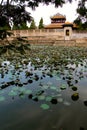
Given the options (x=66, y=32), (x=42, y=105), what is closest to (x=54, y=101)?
(x=42, y=105)

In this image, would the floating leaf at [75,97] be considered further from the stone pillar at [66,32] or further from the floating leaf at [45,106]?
the stone pillar at [66,32]

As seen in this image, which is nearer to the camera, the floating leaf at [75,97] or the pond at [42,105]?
the pond at [42,105]

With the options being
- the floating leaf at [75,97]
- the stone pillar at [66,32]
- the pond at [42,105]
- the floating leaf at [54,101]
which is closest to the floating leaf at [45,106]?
the pond at [42,105]

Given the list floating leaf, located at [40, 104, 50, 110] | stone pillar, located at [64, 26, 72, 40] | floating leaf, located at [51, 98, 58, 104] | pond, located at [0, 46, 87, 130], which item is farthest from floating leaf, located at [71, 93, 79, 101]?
stone pillar, located at [64, 26, 72, 40]

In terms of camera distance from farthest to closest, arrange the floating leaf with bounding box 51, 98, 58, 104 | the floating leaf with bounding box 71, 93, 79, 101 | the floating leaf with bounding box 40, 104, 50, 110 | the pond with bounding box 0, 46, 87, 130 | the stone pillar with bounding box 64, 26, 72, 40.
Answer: the stone pillar with bounding box 64, 26, 72, 40 → the floating leaf with bounding box 71, 93, 79, 101 → the floating leaf with bounding box 51, 98, 58, 104 → the floating leaf with bounding box 40, 104, 50, 110 → the pond with bounding box 0, 46, 87, 130

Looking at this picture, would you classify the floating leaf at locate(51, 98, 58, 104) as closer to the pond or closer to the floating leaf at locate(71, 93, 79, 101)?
the pond

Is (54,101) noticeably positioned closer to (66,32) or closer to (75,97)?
(75,97)

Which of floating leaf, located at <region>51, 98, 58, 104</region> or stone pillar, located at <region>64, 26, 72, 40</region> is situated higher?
floating leaf, located at <region>51, 98, 58, 104</region>

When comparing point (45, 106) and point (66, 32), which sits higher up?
point (45, 106)

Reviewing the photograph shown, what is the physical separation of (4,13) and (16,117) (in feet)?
5.89

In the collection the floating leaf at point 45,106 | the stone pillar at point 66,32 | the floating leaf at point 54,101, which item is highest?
the floating leaf at point 45,106

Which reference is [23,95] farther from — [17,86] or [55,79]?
[55,79]

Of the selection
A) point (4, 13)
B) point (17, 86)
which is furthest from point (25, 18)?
point (17, 86)

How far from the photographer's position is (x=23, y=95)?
15.8 feet
